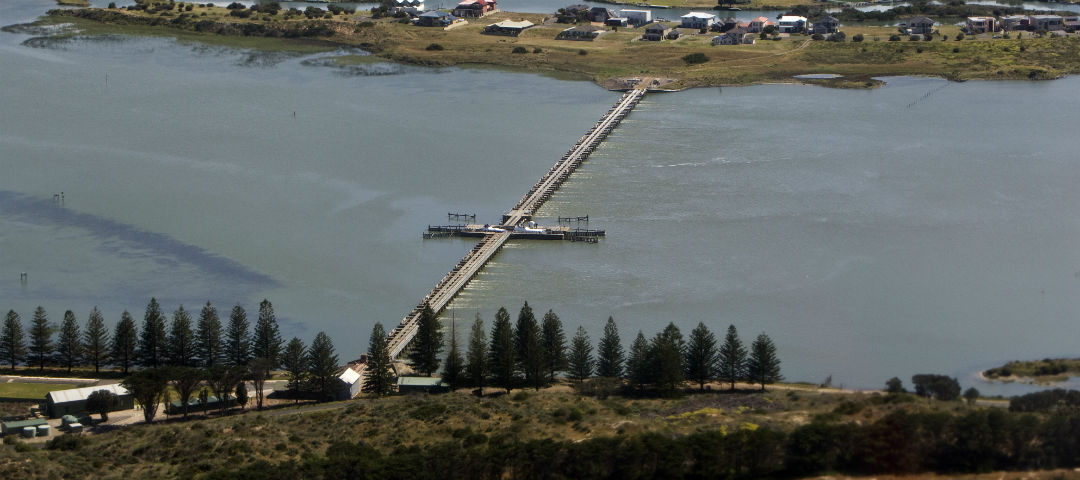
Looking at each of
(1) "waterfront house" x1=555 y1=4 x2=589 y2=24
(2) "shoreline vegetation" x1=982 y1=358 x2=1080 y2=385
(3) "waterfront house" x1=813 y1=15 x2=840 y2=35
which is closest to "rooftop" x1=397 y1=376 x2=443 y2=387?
(2) "shoreline vegetation" x1=982 y1=358 x2=1080 y2=385

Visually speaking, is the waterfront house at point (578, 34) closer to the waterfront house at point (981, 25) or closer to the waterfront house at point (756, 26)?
the waterfront house at point (756, 26)

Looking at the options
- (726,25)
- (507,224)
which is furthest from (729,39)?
(507,224)

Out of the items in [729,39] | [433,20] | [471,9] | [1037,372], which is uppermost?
[471,9]

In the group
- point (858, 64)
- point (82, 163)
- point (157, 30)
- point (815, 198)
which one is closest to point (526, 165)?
point (815, 198)

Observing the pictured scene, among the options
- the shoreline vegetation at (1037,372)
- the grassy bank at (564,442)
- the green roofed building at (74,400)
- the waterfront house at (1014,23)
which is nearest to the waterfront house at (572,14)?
the waterfront house at (1014,23)

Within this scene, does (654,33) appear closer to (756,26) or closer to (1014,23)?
(756,26)

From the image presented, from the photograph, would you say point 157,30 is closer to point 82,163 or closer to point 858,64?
point 82,163

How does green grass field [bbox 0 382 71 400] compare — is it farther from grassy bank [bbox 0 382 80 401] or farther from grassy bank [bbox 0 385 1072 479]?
grassy bank [bbox 0 385 1072 479]
